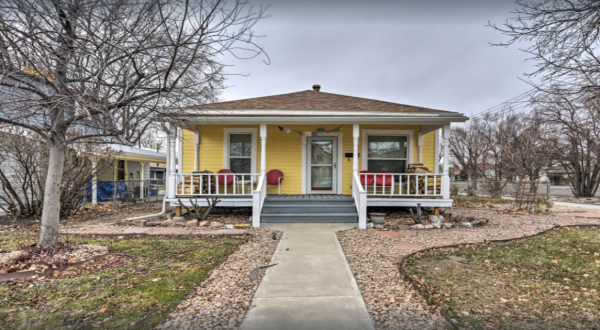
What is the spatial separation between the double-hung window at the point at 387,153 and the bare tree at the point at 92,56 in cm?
622

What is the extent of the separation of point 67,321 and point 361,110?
314 inches

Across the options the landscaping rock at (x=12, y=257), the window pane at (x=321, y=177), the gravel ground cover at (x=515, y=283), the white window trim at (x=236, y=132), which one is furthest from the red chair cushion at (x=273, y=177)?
the landscaping rock at (x=12, y=257)

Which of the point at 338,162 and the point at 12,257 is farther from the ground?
the point at 338,162

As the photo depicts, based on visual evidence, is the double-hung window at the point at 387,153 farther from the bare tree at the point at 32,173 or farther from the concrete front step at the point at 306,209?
the bare tree at the point at 32,173

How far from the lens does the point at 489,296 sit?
3.12 meters

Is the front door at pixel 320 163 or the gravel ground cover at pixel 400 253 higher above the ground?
the front door at pixel 320 163

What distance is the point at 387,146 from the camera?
9.69m

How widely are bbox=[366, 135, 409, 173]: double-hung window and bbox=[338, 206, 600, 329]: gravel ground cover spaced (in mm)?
3000

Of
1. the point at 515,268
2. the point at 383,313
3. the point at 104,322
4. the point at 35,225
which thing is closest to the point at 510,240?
the point at 515,268

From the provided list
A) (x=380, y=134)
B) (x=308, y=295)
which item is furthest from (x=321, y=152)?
(x=308, y=295)

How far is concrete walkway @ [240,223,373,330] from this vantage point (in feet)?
8.41

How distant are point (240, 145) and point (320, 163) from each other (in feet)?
8.60

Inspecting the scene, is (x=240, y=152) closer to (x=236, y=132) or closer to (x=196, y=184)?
(x=236, y=132)

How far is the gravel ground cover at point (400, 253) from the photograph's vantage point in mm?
2682
